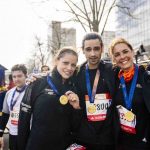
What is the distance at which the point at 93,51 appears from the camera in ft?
14.4

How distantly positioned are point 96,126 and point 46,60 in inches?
1351

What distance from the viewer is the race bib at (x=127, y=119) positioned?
4.12 meters

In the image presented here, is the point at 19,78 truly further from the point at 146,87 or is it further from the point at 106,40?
the point at 106,40

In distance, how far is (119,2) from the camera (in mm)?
17656

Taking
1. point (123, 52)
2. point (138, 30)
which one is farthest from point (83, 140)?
point (138, 30)

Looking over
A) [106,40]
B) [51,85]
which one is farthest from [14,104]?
[106,40]

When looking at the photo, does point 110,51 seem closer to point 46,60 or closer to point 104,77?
A: point 104,77

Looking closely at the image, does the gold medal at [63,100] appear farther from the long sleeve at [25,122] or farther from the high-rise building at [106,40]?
the high-rise building at [106,40]

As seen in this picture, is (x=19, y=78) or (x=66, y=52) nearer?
(x=66, y=52)

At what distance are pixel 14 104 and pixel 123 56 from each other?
7.63 ft

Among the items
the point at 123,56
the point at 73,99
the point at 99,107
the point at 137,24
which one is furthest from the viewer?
the point at 137,24

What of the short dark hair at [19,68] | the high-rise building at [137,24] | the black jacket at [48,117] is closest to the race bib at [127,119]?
the black jacket at [48,117]

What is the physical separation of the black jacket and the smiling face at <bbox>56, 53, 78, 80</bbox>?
0.09 m

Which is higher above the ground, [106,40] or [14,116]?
[106,40]
